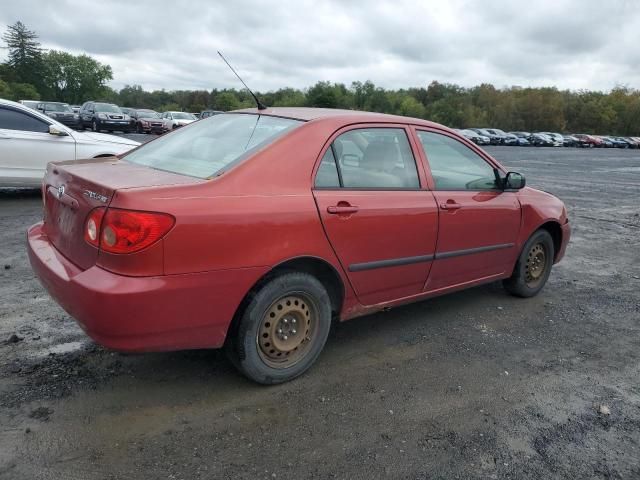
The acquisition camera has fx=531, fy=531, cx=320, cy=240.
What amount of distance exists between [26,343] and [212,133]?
1.87m

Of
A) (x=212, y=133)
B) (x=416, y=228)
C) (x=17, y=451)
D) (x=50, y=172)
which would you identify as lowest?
(x=17, y=451)

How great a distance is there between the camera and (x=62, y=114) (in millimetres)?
27484

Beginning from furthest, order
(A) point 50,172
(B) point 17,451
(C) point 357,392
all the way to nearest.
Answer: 1. (A) point 50,172
2. (C) point 357,392
3. (B) point 17,451

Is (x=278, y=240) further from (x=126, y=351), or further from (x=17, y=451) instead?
(x=17, y=451)

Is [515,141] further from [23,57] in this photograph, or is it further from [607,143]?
[23,57]

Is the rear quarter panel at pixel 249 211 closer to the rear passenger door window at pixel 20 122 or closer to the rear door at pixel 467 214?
the rear door at pixel 467 214

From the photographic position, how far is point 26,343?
3531 mm

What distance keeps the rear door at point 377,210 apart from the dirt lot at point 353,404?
22.5 inches

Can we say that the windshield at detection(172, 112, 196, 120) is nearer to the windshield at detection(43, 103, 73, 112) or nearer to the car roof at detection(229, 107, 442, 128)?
the windshield at detection(43, 103, 73, 112)

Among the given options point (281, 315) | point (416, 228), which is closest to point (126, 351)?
point (281, 315)

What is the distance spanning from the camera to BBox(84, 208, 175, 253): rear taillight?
8.41 ft

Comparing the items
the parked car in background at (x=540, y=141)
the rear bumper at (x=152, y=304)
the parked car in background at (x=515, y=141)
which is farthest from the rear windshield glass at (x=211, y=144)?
the parked car in background at (x=540, y=141)

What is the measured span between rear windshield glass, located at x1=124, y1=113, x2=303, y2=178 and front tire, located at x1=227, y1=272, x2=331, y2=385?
766mm

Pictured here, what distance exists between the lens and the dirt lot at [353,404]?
252 centimetres
